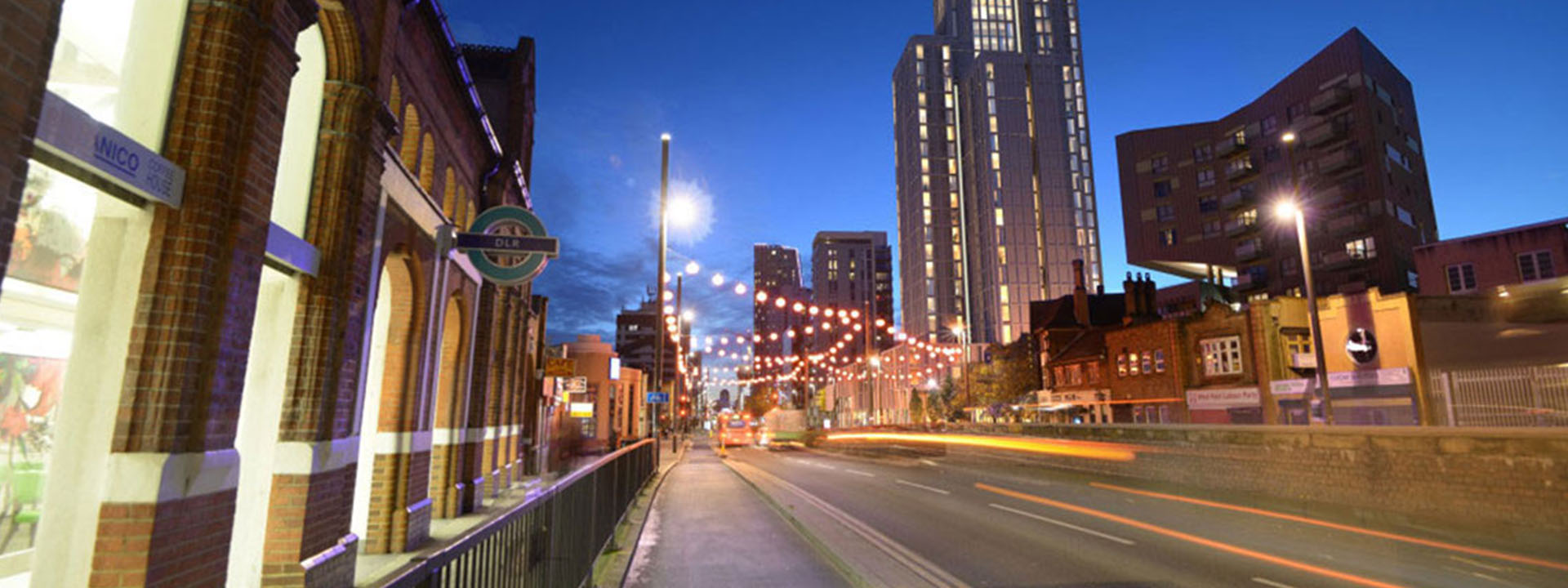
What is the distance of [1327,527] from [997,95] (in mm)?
109373

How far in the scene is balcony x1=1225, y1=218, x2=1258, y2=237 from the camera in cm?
6266

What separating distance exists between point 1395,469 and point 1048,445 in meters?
12.3

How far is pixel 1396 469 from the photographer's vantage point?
13.3m

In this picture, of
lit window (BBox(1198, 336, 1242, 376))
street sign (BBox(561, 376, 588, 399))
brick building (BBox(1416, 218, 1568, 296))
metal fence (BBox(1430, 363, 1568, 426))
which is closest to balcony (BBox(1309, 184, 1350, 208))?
brick building (BBox(1416, 218, 1568, 296))

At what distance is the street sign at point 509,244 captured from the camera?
10250 mm

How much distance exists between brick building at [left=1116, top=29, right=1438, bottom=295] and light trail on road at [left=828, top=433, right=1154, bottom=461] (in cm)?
2939

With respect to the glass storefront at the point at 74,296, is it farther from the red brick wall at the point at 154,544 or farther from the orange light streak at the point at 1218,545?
the orange light streak at the point at 1218,545

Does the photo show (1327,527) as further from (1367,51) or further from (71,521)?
(1367,51)

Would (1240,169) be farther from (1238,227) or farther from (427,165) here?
(427,165)

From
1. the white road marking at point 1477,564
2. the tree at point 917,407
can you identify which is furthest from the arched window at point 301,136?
→ the tree at point 917,407

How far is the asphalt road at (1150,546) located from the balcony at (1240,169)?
189ft

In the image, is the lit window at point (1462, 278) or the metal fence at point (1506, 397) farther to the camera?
the lit window at point (1462, 278)

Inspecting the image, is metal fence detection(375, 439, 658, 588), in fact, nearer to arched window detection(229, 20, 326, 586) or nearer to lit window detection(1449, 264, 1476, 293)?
arched window detection(229, 20, 326, 586)

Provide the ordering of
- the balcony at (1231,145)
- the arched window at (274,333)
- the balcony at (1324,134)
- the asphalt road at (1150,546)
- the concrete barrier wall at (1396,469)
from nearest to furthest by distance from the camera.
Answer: the arched window at (274,333) < the asphalt road at (1150,546) < the concrete barrier wall at (1396,469) < the balcony at (1324,134) < the balcony at (1231,145)
